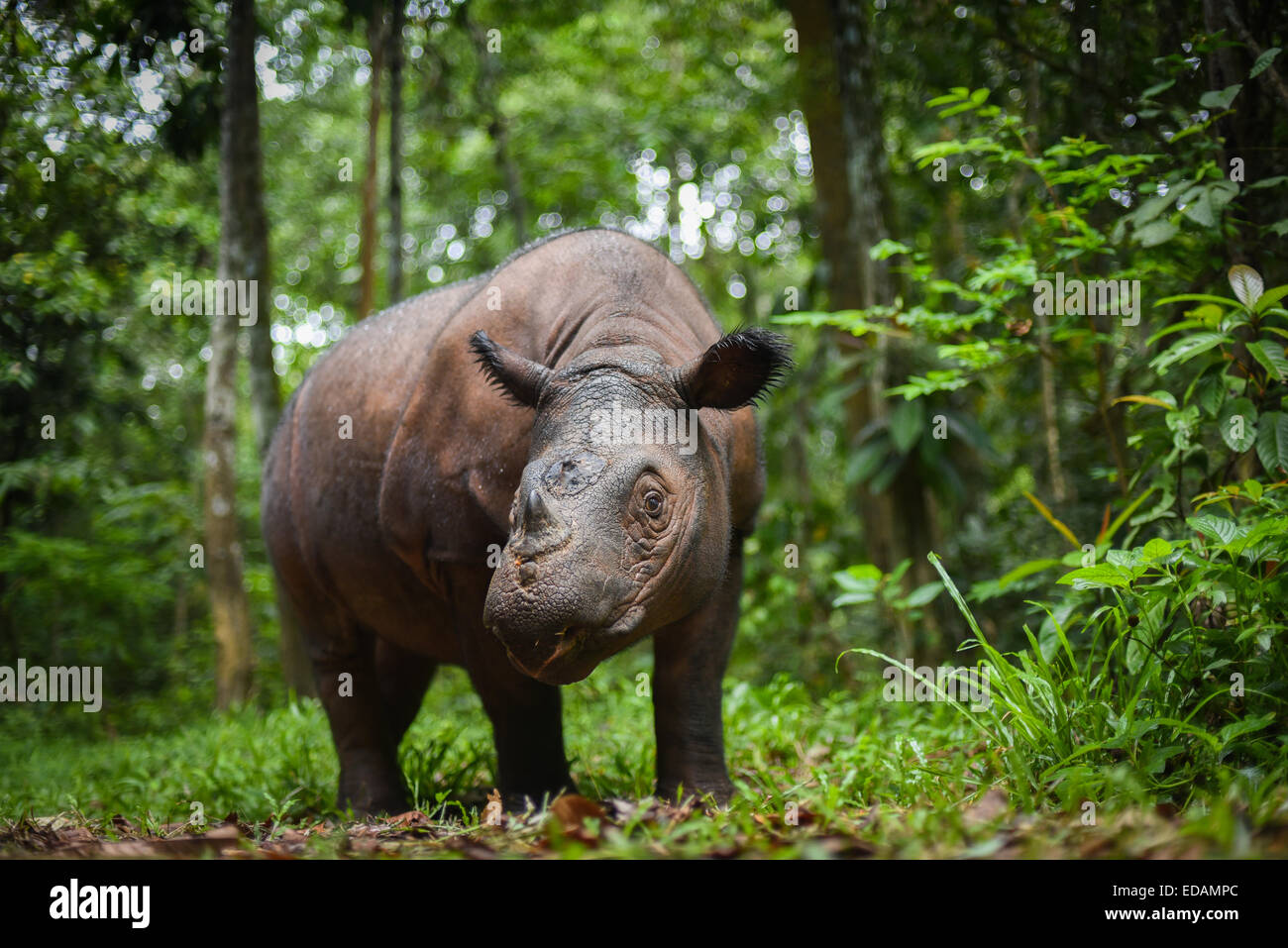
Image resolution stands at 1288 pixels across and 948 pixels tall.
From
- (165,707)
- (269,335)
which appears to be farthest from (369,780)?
(165,707)

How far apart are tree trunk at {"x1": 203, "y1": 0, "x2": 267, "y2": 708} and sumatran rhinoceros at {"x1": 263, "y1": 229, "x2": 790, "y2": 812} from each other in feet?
11.9

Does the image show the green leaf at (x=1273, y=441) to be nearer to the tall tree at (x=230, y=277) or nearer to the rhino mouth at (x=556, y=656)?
the rhino mouth at (x=556, y=656)

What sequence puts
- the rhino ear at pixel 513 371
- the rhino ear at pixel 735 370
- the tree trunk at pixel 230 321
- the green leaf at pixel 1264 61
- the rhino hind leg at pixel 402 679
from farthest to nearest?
the tree trunk at pixel 230 321
the rhino hind leg at pixel 402 679
the green leaf at pixel 1264 61
the rhino ear at pixel 513 371
the rhino ear at pixel 735 370

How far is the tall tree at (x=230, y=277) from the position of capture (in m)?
9.36

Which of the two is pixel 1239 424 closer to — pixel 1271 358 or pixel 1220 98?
pixel 1271 358

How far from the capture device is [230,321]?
9547 millimetres

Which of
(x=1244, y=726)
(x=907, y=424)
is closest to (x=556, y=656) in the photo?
(x=1244, y=726)

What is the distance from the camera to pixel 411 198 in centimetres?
1806

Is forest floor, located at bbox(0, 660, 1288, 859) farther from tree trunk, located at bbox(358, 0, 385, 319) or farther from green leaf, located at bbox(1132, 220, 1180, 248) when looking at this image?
tree trunk, located at bbox(358, 0, 385, 319)

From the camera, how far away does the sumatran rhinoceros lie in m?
3.39

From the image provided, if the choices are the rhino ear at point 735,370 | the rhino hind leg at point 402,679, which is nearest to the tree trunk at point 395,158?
the rhino hind leg at point 402,679

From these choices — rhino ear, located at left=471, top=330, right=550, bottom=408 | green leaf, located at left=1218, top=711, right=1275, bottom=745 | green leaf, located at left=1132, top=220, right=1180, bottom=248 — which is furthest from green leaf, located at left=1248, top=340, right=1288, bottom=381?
rhino ear, located at left=471, top=330, right=550, bottom=408

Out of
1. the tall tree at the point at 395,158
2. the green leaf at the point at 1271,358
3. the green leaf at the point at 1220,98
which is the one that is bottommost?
the green leaf at the point at 1271,358

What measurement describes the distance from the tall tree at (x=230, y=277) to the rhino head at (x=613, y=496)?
6333mm
